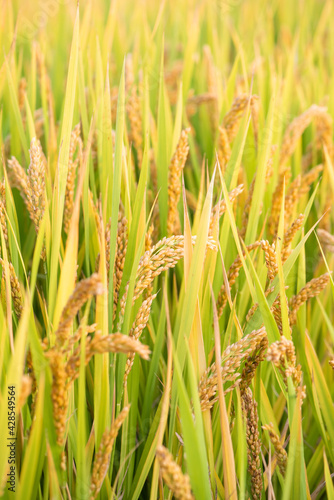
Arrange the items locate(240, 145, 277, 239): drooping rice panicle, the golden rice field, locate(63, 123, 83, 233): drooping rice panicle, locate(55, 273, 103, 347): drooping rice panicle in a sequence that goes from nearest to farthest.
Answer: locate(55, 273, 103, 347): drooping rice panicle < the golden rice field < locate(63, 123, 83, 233): drooping rice panicle < locate(240, 145, 277, 239): drooping rice panicle

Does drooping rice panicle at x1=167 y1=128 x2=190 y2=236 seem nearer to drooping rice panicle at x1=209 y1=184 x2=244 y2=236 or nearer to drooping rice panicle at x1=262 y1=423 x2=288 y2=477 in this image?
drooping rice panicle at x1=209 y1=184 x2=244 y2=236

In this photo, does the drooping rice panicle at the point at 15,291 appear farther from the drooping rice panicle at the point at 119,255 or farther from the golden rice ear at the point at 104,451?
the golden rice ear at the point at 104,451

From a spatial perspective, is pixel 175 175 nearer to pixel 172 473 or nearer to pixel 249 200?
pixel 249 200

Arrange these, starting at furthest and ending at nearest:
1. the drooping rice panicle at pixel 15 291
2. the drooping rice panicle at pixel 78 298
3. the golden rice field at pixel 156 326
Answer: the drooping rice panicle at pixel 15 291, the golden rice field at pixel 156 326, the drooping rice panicle at pixel 78 298

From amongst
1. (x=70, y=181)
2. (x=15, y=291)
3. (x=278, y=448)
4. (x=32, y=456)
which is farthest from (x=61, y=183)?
(x=278, y=448)

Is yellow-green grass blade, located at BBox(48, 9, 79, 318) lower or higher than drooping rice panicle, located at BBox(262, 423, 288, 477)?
higher

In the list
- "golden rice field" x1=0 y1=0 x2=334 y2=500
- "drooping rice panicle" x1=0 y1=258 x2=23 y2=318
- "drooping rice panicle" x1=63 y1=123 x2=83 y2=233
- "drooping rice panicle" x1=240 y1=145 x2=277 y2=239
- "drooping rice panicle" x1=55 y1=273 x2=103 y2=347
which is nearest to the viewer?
"drooping rice panicle" x1=55 y1=273 x2=103 y2=347

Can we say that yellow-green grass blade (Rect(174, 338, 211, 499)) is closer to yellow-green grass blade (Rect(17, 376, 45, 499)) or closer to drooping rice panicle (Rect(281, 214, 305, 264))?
yellow-green grass blade (Rect(17, 376, 45, 499))

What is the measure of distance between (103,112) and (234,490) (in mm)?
792

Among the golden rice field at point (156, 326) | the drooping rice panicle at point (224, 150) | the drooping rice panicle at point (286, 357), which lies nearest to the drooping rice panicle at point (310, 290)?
the golden rice field at point (156, 326)

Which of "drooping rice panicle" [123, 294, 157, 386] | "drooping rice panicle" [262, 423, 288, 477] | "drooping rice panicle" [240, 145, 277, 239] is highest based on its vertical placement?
"drooping rice panicle" [240, 145, 277, 239]

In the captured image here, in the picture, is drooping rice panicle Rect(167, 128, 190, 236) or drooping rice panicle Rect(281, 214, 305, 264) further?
drooping rice panicle Rect(167, 128, 190, 236)

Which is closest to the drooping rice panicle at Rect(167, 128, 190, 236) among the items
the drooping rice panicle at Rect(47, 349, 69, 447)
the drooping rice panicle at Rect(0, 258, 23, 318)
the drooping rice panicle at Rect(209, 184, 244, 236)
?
the drooping rice panicle at Rect(209, 184, 244, 236)

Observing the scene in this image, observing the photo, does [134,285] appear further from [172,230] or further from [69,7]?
[69,7]
